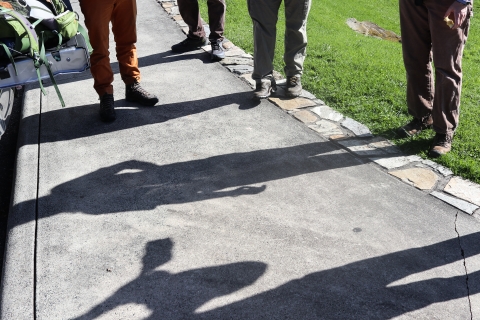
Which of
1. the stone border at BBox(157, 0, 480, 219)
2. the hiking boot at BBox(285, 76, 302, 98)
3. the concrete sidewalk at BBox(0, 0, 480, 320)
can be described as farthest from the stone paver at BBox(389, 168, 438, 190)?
the hiking boot at BBox(285, 76, 302, 98)

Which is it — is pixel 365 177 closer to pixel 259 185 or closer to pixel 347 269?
pixel 259 185

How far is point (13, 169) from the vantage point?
496 cm

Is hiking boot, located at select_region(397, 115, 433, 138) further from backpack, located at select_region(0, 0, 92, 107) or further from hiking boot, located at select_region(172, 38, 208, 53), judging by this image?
hiking boot, located at select_region(172, 38, 208, 53)

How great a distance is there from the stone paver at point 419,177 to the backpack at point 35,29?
290 cm

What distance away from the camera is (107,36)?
5391 millimetres

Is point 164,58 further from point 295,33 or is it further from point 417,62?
point 417,62

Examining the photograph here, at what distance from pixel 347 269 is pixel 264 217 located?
2.51ft

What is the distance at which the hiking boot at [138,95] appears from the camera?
5.82 meters

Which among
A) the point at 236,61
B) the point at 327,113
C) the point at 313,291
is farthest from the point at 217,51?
the point at 313,291

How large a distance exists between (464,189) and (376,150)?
865 mm

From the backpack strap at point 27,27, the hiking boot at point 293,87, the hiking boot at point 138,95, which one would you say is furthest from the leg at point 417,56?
the backpack strap at point 27,27

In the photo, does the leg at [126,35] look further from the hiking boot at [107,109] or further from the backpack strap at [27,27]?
the backpack strap at [27,27]

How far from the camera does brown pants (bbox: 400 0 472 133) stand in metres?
4.48

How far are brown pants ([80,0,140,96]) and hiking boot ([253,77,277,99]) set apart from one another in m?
1.25
